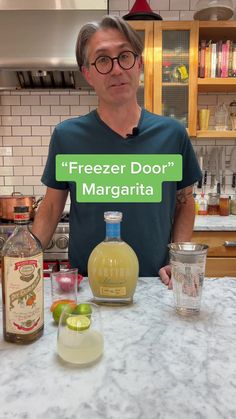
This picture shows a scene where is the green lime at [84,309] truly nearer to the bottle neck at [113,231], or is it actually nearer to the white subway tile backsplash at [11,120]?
the bottle neck at [113,231]

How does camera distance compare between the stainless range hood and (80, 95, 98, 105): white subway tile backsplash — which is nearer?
the stainless range hood

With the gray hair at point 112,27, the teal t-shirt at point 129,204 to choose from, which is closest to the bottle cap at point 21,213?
the teal t-shirt at point 129,204

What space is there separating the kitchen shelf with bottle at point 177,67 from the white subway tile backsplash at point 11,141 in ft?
3.32

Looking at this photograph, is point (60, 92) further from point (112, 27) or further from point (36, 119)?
point (112, 27)

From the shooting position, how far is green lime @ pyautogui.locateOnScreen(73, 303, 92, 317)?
0.66 meters

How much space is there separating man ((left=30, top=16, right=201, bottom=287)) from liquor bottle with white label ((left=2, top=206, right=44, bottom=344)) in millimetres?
517

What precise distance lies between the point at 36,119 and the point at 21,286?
7.95 feet

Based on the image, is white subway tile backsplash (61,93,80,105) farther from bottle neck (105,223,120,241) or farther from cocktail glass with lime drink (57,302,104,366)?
cocktail glass with lime drink (57,302,104,366)

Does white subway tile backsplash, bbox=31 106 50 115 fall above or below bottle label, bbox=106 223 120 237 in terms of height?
above

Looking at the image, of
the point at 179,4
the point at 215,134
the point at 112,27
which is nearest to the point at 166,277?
the point at 112,27

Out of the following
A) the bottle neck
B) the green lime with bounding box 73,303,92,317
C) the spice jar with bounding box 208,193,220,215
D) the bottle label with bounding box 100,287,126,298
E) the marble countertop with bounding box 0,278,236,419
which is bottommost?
the spice jar with bounding box 208,193,220,215

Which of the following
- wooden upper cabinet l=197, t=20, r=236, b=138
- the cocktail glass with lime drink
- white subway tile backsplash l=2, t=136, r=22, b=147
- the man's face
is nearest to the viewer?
the cocktail glass with lime drink

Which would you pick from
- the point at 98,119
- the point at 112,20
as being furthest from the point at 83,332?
the point at 112,20

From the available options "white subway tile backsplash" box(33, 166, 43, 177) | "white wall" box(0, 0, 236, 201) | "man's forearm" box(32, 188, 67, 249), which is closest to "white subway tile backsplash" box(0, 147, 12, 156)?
"white wall" box(0, 0, 236, 201)
